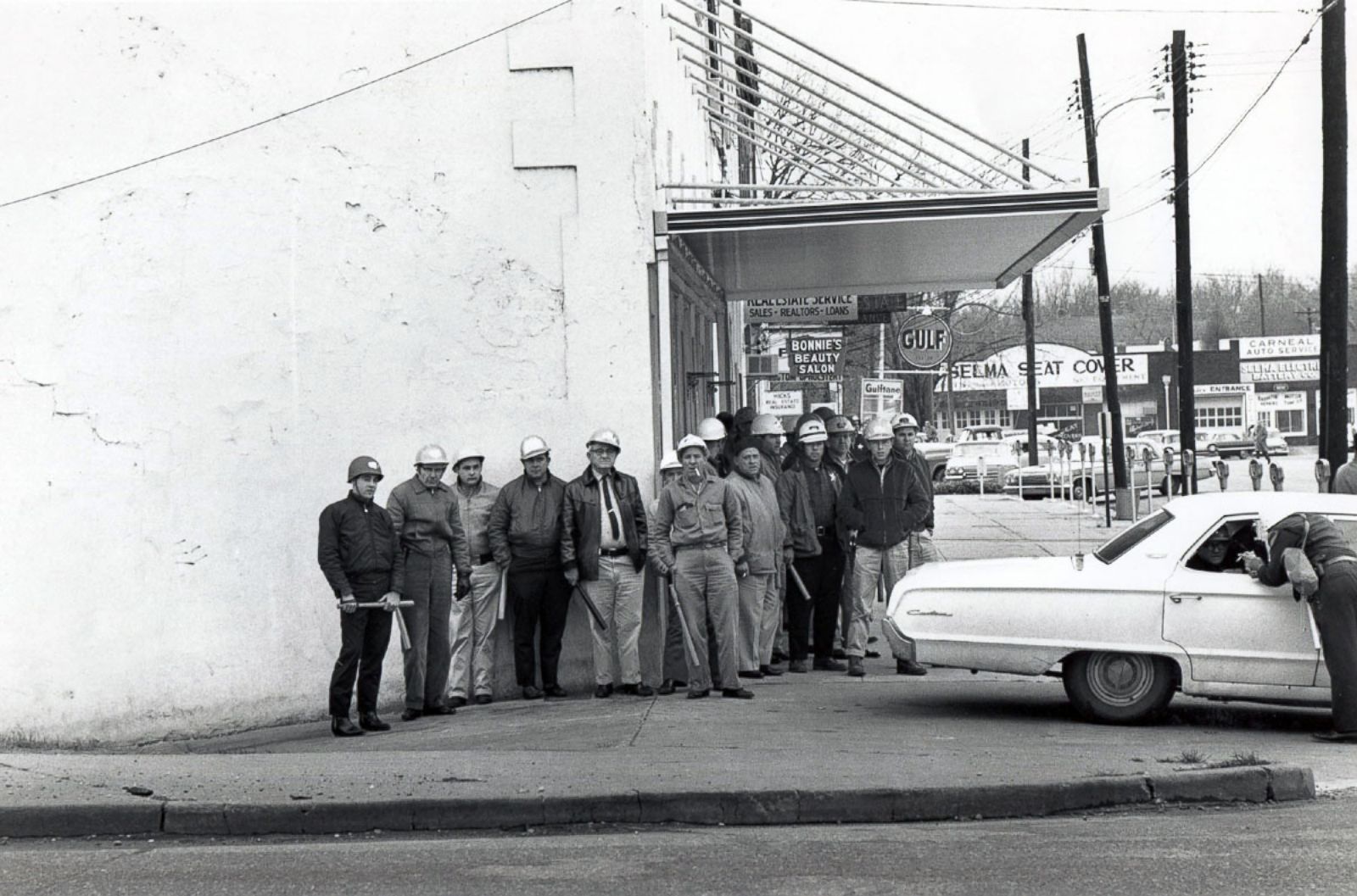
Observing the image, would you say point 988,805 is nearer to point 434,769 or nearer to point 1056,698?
point 434,769

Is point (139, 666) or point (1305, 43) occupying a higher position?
point (1305, 43)

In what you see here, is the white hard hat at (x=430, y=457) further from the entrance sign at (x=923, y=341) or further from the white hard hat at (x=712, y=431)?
the entrance sign at (x=923, y=341)

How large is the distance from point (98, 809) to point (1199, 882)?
509cm

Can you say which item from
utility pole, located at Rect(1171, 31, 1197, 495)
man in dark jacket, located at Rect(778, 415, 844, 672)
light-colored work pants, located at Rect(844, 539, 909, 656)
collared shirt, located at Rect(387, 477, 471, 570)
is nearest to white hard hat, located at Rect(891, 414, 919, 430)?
man in dark jacket, located at Rect(778, 415, 844, 672)

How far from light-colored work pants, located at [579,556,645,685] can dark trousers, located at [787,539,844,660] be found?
1455mm

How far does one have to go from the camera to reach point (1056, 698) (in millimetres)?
11664

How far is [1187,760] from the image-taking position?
8.55 m

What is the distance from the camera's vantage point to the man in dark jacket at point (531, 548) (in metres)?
11.8

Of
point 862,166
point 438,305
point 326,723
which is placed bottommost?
point 326,723

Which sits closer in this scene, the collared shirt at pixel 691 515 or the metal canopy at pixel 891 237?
the collared shirt at pixel 691 515

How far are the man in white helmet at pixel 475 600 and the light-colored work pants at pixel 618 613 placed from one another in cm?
72

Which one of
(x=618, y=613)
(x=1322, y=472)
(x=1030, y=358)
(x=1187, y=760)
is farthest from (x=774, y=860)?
(x=1030, y=358)

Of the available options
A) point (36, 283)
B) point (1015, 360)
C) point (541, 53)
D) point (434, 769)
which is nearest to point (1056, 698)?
point (434, 769)

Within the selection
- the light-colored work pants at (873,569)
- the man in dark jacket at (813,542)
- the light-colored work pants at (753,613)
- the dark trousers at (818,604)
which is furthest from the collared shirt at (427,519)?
the light-colored work pants at (873,569)
